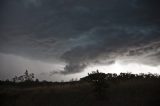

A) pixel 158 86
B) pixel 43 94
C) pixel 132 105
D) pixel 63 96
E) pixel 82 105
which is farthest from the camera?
pixel 43 94

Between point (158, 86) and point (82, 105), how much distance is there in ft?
34.3

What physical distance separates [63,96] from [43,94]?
12.4 feet

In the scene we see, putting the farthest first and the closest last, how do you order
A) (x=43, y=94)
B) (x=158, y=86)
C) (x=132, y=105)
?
(x=43, y=94) < (x=158, y=86) < (x=132, y=105)

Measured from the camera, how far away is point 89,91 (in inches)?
1232

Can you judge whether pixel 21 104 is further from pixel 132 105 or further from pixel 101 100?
pixel 132 105

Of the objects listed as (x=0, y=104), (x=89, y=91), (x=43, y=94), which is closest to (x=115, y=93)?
(x=89, y=91)

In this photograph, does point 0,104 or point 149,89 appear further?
point 0,104

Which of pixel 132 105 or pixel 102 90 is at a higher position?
pixel 102 90

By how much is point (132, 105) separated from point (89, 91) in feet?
27.9

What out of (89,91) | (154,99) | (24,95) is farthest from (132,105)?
(24,95)

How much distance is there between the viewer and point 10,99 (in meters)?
33.0

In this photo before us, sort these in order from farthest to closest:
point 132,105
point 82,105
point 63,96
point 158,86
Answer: point 63,96
point 158,86
point 82,105
point 132,105

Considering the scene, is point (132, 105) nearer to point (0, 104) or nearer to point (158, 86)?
point (158, 86)

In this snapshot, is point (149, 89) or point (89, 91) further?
point (89, 91)
